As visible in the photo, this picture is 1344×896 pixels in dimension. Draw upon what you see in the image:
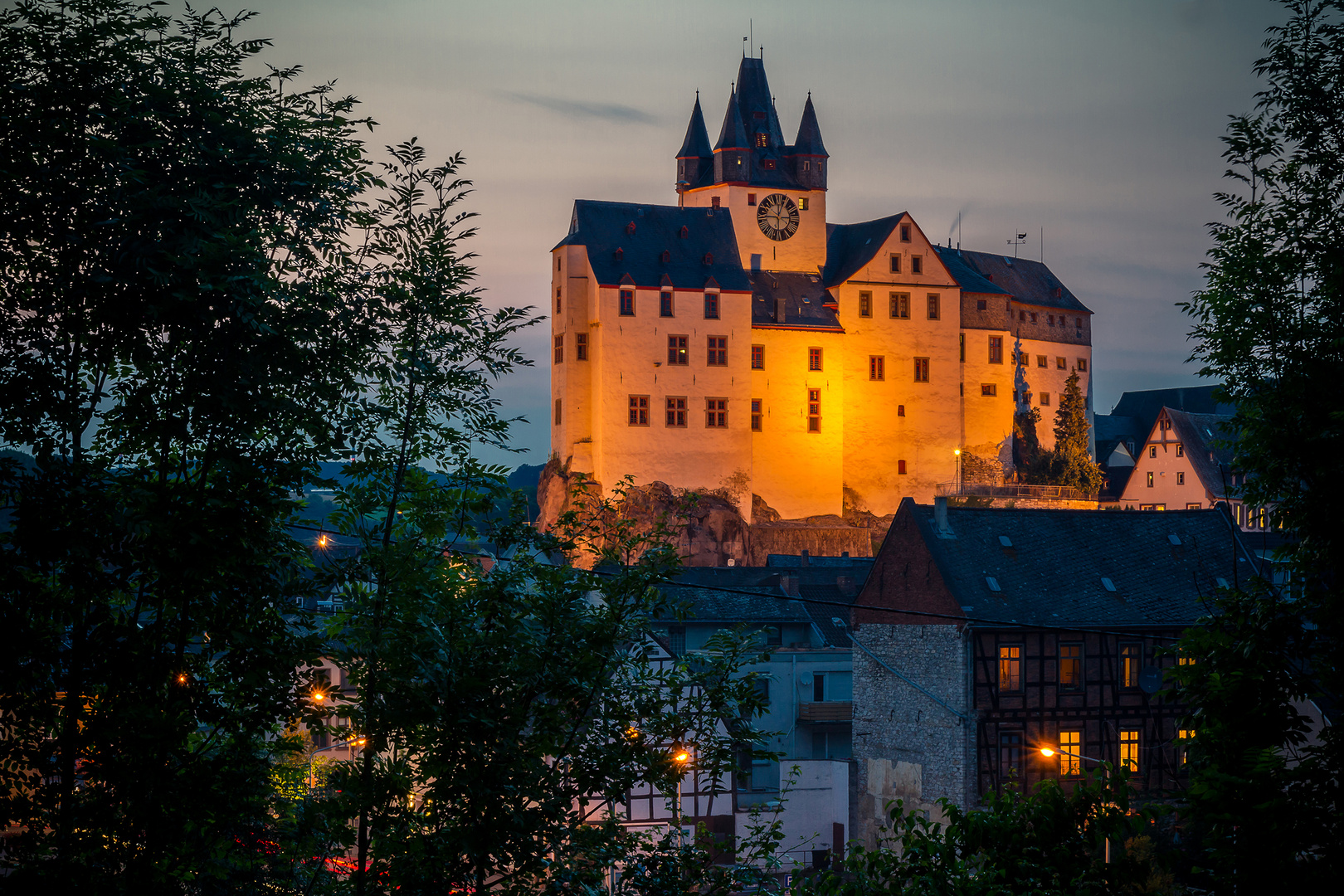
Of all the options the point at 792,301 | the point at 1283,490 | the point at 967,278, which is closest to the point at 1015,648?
the point at 1283,490

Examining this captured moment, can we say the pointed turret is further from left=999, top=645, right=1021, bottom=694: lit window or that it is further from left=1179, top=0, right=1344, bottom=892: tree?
left=1179, top=0, right=1344, bottom=892: tree

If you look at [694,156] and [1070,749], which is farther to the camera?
[694,156]

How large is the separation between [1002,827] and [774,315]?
191ft

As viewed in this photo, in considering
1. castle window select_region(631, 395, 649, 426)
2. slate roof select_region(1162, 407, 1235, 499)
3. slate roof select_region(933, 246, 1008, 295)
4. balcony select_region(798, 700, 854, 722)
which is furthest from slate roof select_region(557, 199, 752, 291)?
balcony select_region(798, 700, 854, 722)

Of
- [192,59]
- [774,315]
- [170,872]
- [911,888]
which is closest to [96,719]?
[170,872]

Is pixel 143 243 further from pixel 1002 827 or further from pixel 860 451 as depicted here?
pixel 860 451

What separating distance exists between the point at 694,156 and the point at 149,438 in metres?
65.1

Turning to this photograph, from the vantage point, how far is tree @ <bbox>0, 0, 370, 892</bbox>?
33.5 feet

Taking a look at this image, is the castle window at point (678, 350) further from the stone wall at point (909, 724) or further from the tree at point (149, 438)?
the tree at point (149, 438)

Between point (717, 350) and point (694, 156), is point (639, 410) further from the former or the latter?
point (694, 156)

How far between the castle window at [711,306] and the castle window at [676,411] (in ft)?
13.5

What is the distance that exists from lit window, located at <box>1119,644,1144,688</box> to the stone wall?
12.5 ft

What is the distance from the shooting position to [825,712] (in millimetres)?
39406

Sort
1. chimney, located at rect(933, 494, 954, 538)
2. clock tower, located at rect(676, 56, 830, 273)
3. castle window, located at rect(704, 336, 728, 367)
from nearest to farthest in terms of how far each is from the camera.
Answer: chimney, located at rect(933, 494, 954, 538), castle window, located at rect(704, 336, 728, 367), clock tower, located at rect(676, 56, 830, 273)
